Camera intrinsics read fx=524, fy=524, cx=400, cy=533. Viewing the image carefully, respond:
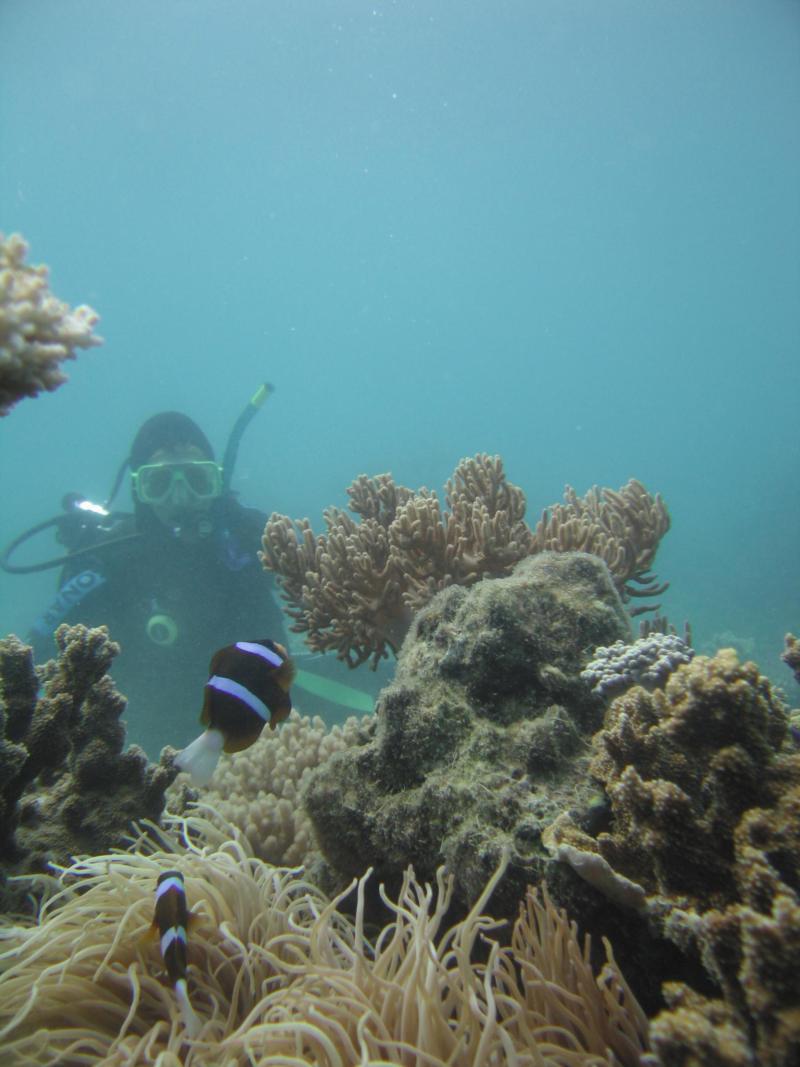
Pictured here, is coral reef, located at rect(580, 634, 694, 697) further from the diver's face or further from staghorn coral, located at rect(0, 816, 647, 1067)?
the diver's face

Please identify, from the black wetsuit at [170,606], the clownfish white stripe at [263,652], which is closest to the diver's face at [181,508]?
the black wetsuit at [170,606]

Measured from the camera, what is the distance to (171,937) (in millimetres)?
1581

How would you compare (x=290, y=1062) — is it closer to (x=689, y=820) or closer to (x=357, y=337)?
(x=689, y=820)

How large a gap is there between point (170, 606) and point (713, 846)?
27.8 ft

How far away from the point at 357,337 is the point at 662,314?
257 ft

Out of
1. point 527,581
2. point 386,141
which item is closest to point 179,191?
point 386,141

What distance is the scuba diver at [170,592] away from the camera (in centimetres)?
826

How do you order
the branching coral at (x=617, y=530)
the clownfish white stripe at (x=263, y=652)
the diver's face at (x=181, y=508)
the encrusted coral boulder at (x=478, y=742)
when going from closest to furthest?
the encrusted coral boulder at (x=478, y=742)
the clownfish white stripe at (x=263, y=652)
the branching coral at (x=617, y=530)
the diver's face at (x=181, y=508)

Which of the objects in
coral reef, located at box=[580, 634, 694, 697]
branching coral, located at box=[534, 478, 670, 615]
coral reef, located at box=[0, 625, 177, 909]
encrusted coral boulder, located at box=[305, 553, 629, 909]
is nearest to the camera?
encrusted coral boulder, located at box=[305, 553, 629, 909]

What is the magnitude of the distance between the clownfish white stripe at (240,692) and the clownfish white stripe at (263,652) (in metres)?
0.13

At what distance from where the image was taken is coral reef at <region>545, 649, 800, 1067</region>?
3.53ft

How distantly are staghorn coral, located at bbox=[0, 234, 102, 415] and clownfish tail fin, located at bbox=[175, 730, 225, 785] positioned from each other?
132 centimetres

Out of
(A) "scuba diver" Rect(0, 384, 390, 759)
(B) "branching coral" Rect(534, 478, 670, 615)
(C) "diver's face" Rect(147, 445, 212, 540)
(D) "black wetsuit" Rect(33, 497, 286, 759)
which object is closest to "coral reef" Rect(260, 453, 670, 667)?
(B) "branching coral" Rect(534, 478, 670, 615)

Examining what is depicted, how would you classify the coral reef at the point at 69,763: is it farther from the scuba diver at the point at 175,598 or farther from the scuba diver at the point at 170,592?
the scuba diver at the point at 170,592
